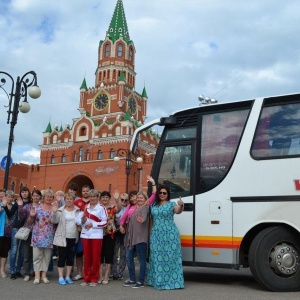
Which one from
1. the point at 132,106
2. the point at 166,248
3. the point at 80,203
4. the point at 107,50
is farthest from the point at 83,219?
the point at 107,50

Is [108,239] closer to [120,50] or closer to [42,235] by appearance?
[42,235]

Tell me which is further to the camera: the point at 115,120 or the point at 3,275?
the point at 115,120

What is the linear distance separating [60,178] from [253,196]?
147 feet

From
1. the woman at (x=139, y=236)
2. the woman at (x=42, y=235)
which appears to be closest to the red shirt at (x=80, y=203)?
the woman at (x=42, y=235)

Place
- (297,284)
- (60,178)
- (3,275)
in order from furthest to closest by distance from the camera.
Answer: (60,178) < (3,275) < (297,284)

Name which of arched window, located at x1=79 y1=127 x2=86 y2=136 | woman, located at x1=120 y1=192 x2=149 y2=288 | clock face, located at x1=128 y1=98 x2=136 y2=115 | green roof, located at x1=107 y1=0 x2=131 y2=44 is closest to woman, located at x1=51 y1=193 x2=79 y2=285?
woman, located at x1=120 y1=192 x2=149 y2=288

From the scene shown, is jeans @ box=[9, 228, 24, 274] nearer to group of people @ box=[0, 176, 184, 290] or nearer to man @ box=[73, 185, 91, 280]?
group of people @ box=[0, 176, 184, 290]

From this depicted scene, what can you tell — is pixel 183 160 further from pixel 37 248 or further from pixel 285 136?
pixel 37 248

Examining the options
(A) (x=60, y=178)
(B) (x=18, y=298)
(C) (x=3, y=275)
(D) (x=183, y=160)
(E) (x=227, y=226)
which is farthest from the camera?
(A) (x=60, y=178)

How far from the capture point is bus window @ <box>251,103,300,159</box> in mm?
6168

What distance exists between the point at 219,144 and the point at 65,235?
3215 millimetres

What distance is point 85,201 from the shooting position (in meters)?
7.62

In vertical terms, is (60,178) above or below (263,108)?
above

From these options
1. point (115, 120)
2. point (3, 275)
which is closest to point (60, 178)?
point (115, 120)
